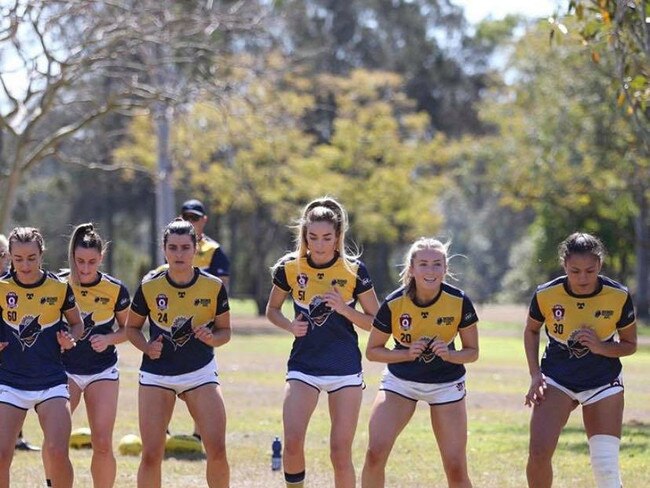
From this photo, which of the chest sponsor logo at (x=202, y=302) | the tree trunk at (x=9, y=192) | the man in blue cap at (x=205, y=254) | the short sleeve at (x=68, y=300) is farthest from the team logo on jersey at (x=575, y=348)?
the tree trunk at (x=9, y=192)

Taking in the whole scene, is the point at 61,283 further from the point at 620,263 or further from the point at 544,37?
the point at 620,263

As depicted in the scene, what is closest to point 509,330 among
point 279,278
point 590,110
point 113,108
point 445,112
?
point 590,110

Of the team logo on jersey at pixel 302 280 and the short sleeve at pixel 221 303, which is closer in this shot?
the short sleeve at pixel 221 303

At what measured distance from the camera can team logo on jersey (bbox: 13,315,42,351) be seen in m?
9.02

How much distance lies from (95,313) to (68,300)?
2.48ft

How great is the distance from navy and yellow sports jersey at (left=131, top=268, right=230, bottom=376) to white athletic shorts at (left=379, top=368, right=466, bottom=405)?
1.42 meters

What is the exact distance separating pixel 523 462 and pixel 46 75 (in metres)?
14.7

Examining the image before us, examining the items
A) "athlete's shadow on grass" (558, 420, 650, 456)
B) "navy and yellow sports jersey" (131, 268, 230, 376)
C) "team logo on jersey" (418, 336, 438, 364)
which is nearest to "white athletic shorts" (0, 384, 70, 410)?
"navy and yellow sports jersey" (131, 268, 230, 376)

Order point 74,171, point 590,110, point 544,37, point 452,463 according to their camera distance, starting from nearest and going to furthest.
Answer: point 452,463 < point 590,110 < point 544,37 < point 74,171

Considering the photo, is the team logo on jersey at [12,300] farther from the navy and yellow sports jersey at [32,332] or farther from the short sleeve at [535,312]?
the short sleeve at [535,312]

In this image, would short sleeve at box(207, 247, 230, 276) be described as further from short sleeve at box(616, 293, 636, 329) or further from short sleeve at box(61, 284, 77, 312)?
short sleeve at box(616, 293, 636, 329)

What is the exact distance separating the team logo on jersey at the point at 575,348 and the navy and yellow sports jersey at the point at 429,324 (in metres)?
0.67

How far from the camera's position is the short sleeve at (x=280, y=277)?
31.6 ft

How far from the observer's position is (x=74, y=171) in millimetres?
71812
